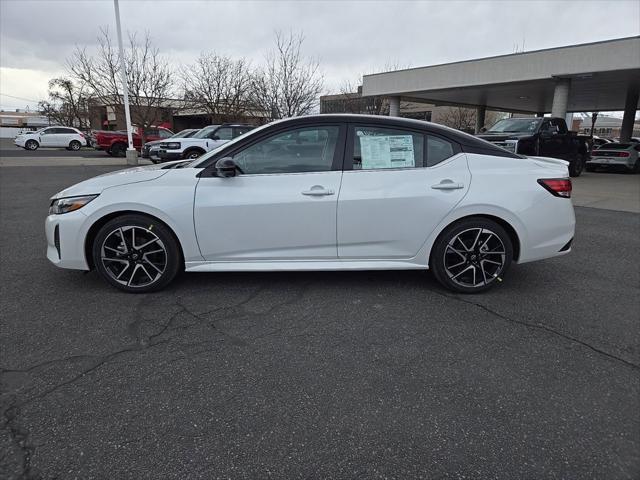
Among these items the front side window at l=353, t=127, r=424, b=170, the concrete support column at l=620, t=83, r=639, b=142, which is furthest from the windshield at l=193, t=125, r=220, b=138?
the concrete support column at l=620, t=83, r=639, b=142

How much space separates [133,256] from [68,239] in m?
0.57

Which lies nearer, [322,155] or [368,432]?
[368,432]

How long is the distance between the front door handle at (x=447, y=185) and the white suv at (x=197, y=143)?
12.0 meters

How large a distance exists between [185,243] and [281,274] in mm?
1089

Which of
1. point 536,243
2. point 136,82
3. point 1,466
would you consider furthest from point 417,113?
point 1,466

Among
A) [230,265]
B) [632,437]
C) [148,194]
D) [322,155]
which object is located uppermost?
[322,155]

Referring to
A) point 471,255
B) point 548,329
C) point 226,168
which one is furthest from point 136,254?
point 548,329

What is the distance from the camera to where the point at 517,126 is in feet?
44.8

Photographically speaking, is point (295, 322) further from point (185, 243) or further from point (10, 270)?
point (10, 270)

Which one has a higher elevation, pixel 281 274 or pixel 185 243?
pixel 185 243

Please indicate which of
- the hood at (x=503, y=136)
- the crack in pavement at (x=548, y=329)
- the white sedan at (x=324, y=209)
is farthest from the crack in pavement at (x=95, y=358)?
the hood at (x=503, y=136)

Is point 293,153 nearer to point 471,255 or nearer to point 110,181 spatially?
point 110,181

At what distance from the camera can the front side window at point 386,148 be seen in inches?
151

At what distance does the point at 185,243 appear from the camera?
377 centimetres
